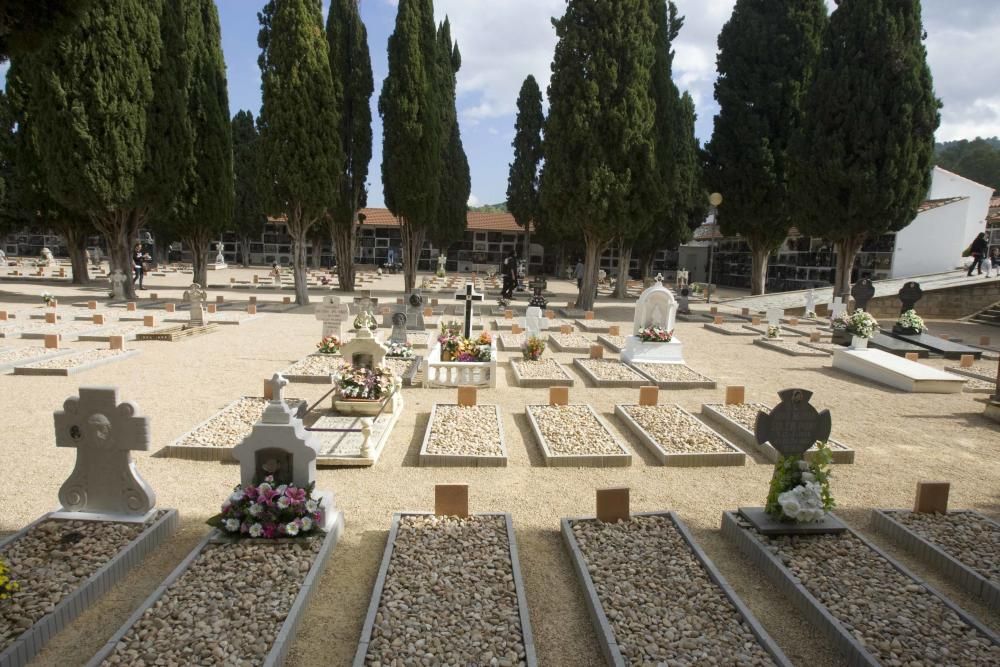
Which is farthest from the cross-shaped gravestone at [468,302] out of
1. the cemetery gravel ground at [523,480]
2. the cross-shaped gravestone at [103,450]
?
the cross-shaped gravestone at [103,450]

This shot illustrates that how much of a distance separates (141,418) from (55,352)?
27.1ft

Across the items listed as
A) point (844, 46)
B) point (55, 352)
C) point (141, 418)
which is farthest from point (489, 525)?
point (844, 46)

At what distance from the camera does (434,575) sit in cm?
395

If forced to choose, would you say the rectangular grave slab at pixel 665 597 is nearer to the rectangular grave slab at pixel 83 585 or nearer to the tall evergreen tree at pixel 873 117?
the rectangular grave slab at pixel 83 585

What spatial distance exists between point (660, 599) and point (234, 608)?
2.64 meters

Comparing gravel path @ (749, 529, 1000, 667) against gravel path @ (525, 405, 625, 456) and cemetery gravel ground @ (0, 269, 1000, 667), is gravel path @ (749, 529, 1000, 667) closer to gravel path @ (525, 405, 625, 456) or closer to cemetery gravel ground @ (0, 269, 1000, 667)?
cemetery gravel ground @ (0, 269, 1000, 667)

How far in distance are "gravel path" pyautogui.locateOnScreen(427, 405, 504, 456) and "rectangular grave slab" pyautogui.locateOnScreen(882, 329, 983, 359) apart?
11.4 meters

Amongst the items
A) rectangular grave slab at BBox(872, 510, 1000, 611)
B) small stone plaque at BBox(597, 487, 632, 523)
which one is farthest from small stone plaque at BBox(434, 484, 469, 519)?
rectangular grave slab at BBox(872, 510, 1000, 611)

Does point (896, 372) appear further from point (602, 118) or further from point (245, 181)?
point (245, 181)

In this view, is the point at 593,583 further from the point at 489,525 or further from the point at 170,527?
the point at 170,527

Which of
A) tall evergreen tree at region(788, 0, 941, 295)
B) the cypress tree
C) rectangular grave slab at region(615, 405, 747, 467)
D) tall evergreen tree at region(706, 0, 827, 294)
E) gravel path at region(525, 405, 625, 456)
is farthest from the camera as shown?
tall evergreen tree at region(706, 0, 827, 294)

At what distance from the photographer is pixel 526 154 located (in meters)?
39.0

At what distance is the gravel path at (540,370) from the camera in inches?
389

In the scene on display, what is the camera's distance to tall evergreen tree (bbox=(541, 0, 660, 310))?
18.5m
